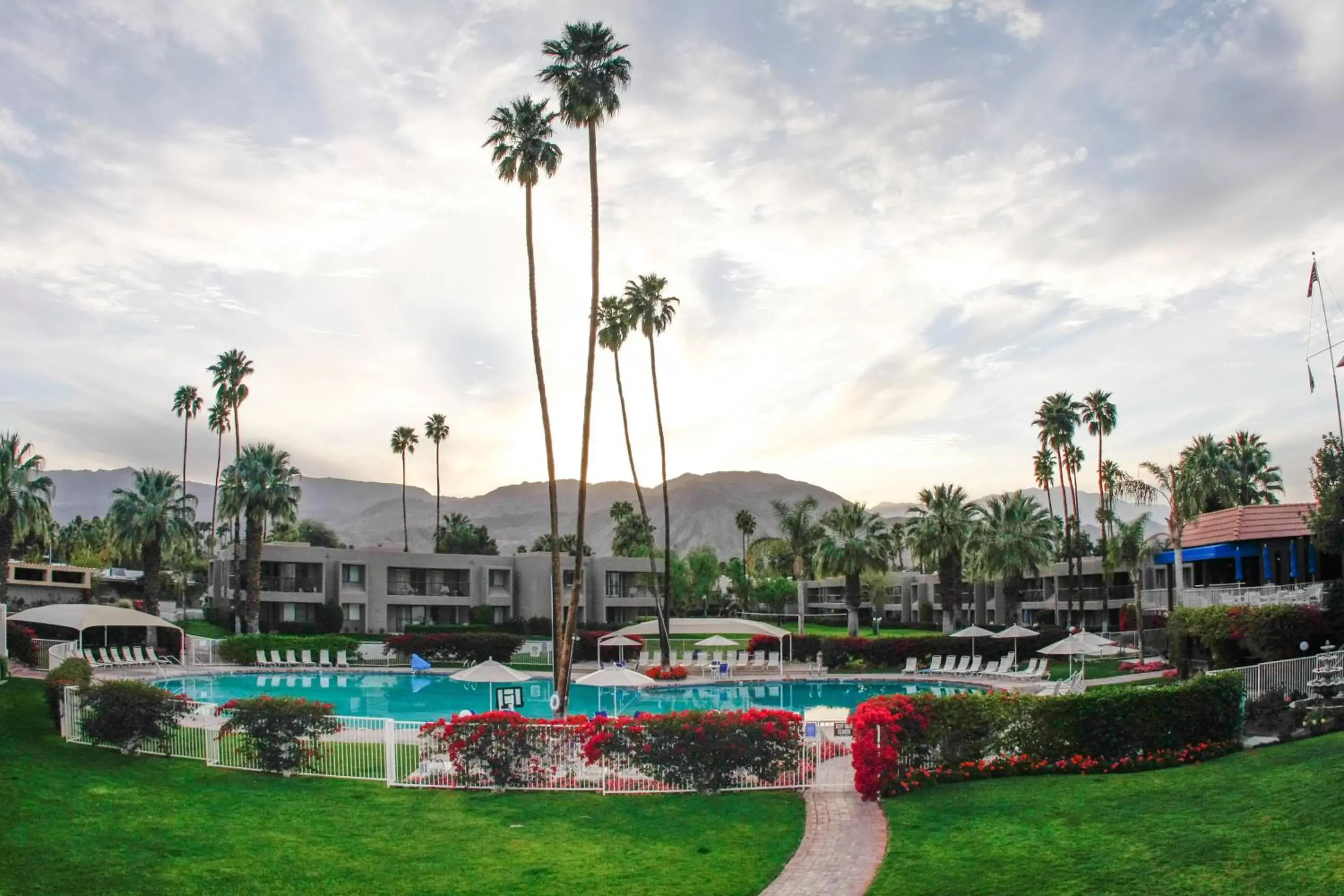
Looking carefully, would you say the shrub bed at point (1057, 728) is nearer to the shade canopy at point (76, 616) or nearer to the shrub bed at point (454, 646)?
the shade canopy at point (76, 616)

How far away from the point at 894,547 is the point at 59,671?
4871cm

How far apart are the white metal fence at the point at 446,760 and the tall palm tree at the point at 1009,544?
35.6 metres

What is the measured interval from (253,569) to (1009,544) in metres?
37.0

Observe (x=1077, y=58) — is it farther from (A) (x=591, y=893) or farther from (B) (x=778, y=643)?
(B) (x=778, y=643)

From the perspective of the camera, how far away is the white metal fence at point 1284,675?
2136cm

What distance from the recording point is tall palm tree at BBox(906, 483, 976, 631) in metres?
51.2

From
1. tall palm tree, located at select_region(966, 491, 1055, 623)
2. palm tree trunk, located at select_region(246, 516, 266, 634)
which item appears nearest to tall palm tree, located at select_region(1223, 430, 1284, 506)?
tall palm tree, located at select_region(966, 491, 1055, 623)

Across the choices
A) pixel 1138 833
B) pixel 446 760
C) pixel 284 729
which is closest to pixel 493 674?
pixel 284 729

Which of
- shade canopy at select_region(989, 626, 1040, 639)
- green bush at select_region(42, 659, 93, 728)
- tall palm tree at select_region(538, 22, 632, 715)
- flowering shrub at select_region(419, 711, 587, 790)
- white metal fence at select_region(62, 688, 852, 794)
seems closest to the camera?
white metal fence at select_region(62, 688, 852, 794)

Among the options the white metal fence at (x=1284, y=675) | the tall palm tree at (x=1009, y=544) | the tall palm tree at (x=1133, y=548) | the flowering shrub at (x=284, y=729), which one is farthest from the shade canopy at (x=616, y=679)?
the tall palm tree at (x=1133, y=548)

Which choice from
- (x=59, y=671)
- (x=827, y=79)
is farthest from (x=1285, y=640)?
(x=59, y=671)

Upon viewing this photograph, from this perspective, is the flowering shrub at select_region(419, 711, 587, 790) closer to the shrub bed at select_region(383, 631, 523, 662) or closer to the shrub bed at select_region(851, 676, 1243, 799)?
the shrub bed at select_region(851, 676, 1243, 799)

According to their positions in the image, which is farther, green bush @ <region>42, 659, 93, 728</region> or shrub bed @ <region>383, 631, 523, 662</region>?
shrub bed @ <region>383, 631, 523, 662</region>

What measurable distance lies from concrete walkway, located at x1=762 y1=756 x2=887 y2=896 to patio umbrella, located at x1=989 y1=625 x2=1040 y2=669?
2742cm
